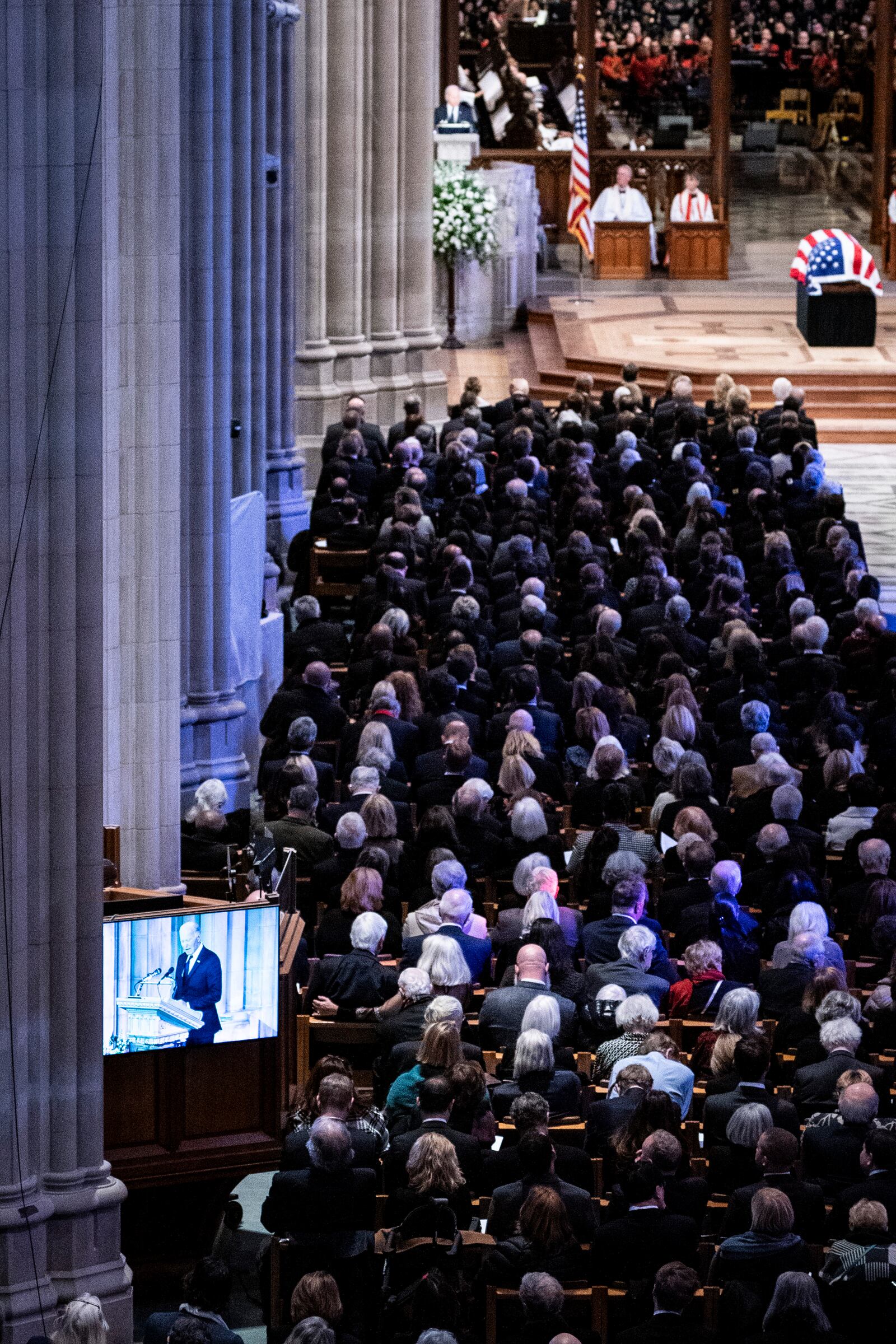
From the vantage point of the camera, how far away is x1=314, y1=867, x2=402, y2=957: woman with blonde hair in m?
11.3

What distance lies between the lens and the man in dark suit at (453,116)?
1192 inches

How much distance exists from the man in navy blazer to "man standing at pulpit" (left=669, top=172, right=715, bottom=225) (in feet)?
76.7

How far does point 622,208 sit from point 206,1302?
26632mm

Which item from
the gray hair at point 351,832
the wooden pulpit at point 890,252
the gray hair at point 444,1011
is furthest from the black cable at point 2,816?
the wooden pulpit at point 890,252

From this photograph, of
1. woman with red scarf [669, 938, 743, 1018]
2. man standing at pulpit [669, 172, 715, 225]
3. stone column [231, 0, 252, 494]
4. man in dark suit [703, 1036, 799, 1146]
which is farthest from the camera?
man standing at pulpit [669, 172, 715, 225]

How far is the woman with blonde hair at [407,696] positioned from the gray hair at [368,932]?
11.5 feet

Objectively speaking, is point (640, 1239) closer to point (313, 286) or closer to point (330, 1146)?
point (330, 1146)

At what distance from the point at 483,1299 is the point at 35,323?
365cm

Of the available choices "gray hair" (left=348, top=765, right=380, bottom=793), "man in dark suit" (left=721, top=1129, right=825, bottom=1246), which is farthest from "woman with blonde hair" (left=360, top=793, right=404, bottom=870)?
"man in dark suit" (left=721, top=1129, right=825, bottom=1246)

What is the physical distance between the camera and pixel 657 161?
3378cm

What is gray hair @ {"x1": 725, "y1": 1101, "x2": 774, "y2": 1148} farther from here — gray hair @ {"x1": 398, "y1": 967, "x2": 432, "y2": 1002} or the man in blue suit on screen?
the man in blue suit on screen

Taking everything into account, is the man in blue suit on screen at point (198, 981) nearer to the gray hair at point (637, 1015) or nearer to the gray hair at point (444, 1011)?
the gray hair at point (444, 1011)

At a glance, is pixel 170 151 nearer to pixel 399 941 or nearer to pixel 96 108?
pixel 96 108

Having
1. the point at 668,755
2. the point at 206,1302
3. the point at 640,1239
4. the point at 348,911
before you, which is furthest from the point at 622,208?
the point at 206,1302
